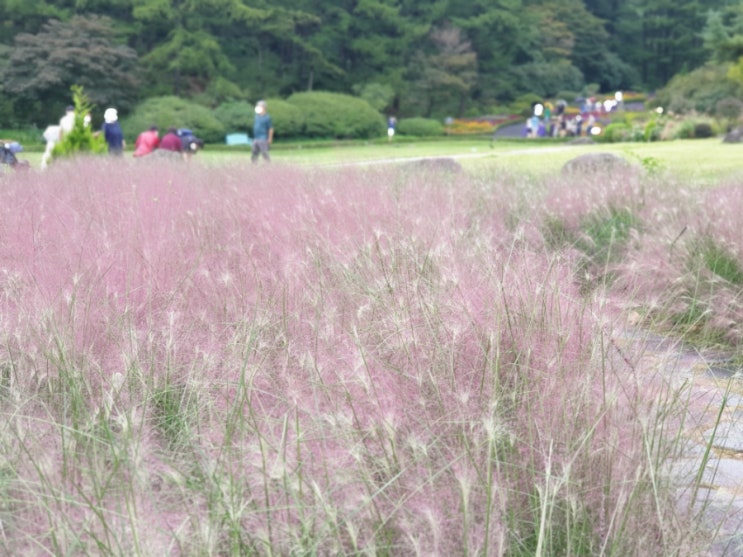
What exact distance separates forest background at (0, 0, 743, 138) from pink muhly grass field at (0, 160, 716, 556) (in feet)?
98.8

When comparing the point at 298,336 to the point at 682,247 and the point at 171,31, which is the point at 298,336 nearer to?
the point at 682,247

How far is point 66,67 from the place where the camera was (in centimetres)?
3422

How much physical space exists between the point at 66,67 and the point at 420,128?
14.0 metres

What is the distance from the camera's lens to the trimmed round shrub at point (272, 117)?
115 feet

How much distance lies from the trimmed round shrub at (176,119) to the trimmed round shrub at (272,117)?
21.8 inches

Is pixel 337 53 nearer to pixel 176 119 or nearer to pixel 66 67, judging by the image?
pixel 176 119

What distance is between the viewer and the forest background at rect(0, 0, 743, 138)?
114 ft

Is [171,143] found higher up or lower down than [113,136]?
lower down

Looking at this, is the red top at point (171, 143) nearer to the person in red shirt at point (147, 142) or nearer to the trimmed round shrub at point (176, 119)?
the person in red shirt at point (147, 142)

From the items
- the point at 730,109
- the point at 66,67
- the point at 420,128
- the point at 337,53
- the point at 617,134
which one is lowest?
the point at 617,134

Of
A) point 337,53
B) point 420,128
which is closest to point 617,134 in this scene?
point 420,128

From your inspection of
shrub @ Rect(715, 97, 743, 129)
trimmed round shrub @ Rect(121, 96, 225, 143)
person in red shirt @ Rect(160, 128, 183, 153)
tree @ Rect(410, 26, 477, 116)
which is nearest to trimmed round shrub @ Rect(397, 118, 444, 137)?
tree @ Rect(410, 26, 477, 116)

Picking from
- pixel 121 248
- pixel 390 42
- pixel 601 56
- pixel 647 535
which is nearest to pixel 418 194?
pixel 121 248

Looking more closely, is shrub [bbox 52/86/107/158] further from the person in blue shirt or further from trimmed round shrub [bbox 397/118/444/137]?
trimmed round shrub [bbox 397/118/444/137]
